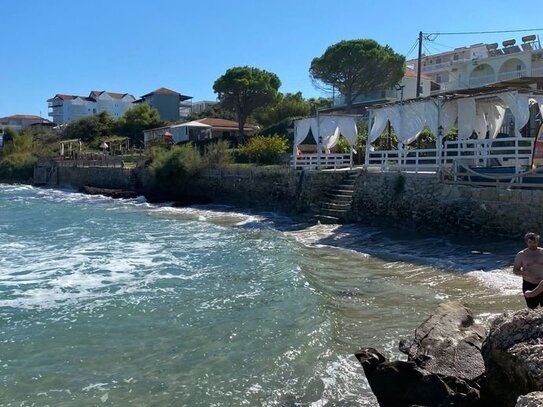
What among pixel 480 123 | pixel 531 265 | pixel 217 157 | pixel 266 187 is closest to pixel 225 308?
pixel 531 265

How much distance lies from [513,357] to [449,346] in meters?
1.62

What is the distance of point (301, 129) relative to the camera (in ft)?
90.4

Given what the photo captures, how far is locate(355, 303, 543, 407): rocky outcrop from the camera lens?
513cm

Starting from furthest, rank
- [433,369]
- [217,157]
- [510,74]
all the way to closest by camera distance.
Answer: [510,74]
[217,157]
[433,369]

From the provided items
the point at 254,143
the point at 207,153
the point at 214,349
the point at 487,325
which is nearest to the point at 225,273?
the point at 214,349

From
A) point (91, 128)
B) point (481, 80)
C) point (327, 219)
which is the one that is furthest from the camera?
point (91, 128)

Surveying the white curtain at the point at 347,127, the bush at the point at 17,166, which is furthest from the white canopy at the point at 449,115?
the bush at the point at 17,166

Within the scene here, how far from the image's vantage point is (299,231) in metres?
21.1

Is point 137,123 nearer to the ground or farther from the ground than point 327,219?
farther from the ground

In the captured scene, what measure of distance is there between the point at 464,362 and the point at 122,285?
861 cm

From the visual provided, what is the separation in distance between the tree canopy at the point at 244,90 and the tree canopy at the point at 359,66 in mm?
6162

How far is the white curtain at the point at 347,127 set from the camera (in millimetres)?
26312

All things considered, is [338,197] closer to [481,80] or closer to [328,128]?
[328,128]

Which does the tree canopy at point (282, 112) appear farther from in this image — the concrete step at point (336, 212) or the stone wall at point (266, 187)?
the concrete step at point (336, 212)
